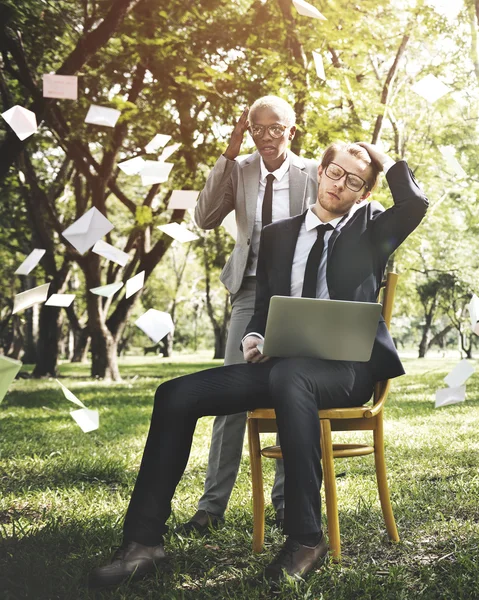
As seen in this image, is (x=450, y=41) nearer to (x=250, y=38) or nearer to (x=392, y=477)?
(x=250, y=38)

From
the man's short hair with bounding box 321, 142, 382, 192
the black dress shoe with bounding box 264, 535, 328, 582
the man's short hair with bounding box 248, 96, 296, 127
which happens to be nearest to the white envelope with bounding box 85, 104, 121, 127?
the man's short hair with bounding box 248, 96, 296, 127

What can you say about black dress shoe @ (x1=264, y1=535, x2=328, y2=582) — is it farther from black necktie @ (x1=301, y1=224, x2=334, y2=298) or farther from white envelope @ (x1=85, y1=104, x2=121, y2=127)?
white envelope @ (x1=85, y1=104, x2=121, y2=127)

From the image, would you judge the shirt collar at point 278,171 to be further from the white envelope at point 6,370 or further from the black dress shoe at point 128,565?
the black dress shoe at point 128,565

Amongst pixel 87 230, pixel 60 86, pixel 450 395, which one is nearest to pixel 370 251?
pixel 450 395

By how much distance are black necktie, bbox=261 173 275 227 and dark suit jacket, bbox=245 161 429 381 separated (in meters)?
0.43

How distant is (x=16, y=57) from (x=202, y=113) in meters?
3.29

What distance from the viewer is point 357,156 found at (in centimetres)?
291

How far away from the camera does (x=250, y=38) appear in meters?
8.88

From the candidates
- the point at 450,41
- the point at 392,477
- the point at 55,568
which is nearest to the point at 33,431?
the point at 392,477

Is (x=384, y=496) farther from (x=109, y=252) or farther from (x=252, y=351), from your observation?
(x=109, y=252)

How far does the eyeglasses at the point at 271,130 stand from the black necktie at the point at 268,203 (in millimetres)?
244

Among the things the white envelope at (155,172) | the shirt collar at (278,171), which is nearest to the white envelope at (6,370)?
the shirt collar at (278,171)

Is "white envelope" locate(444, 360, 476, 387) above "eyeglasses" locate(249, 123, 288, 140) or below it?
below

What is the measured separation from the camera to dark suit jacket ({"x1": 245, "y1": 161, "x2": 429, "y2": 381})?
2814 mm
